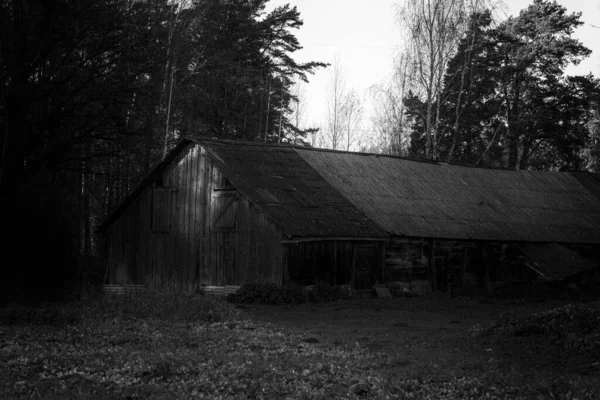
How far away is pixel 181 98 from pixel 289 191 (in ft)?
40.6

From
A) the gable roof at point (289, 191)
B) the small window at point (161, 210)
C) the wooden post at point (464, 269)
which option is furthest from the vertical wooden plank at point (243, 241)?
the wooden post at point (464, 269)

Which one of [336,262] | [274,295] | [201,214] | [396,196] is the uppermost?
[396,196]

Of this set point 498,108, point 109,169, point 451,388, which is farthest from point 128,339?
point 498,108

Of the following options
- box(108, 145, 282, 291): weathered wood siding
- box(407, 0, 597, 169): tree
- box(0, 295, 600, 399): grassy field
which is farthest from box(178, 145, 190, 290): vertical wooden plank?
box(407, 0, 597, 169): tree

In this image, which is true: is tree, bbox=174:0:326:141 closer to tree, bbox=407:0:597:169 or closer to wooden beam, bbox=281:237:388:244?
tree, bbox=407:0:597:169

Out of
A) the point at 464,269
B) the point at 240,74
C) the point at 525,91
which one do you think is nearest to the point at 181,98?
the point at 240,74

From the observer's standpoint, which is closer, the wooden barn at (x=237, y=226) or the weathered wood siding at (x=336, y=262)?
the weathered wood siding at (x=336, y=262)

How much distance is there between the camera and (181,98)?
43.0 m

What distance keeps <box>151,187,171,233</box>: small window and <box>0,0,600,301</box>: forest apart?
232 centimetres

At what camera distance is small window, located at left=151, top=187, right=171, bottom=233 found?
3503 cm

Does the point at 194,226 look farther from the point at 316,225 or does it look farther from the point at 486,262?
the point at 486,262

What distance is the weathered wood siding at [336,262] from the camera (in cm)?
3081

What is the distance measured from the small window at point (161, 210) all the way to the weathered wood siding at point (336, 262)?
22.6ft

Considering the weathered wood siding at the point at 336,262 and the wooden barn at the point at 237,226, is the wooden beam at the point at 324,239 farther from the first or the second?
the weathered wood siding at the point at 336,262
